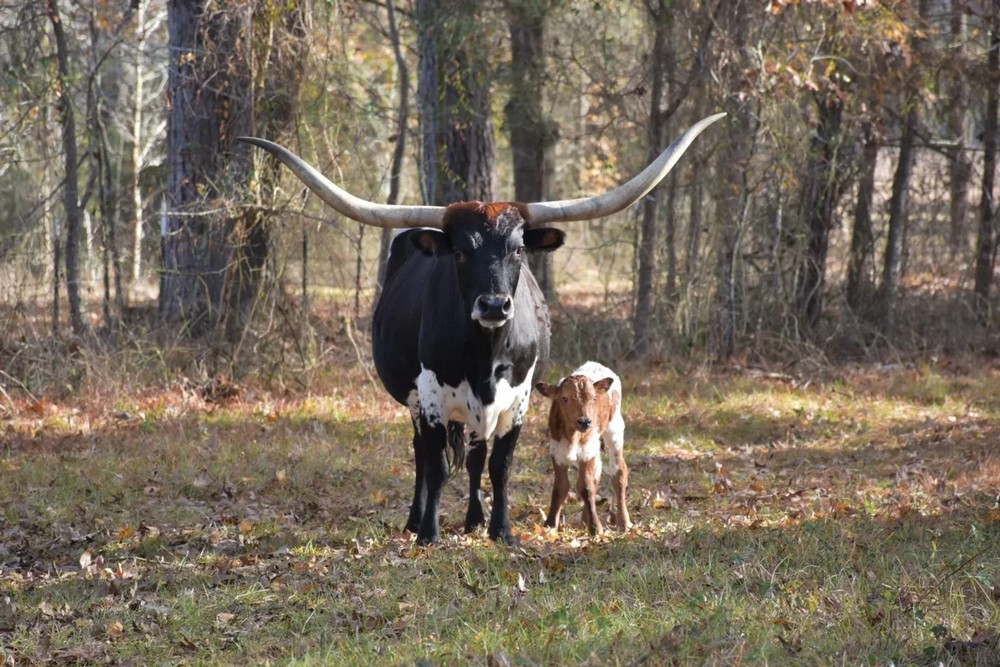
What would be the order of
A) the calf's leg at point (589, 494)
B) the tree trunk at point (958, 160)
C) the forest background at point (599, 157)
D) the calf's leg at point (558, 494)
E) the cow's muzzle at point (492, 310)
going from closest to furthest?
the cow's muzzle at point (492, 310)
the calf's leg at point (589, 494)
the calf's leg at point (558, 494)
the forest background at point (599, 157)
the tree trunk at point (958, 160)

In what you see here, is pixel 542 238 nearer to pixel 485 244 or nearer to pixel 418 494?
pixel 485 244

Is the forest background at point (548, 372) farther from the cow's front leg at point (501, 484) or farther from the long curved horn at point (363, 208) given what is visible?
the long curved horn at point (363, 208)

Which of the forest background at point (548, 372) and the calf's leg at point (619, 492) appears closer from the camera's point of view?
the forest background at point (548, 372)

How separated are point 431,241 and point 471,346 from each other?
0.61 meters

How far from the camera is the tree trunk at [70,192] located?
37.3 ft

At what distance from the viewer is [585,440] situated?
7.06 meters

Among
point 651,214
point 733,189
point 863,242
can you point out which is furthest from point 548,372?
point 863,242

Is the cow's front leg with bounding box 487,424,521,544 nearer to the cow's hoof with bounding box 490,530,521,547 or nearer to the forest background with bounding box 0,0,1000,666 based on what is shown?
the cow's hoof with bounding box 490,530,521,547

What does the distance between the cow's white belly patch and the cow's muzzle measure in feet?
2.49

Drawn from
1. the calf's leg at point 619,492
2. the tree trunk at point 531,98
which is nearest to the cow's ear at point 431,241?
the calf's leg at point 619,492

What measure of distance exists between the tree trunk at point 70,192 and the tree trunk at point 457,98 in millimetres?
3602

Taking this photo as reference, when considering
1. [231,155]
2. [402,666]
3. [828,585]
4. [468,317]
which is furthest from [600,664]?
[231,155]

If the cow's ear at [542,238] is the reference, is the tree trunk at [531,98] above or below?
above

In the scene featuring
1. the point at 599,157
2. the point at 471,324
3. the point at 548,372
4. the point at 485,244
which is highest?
the point at 599,157
